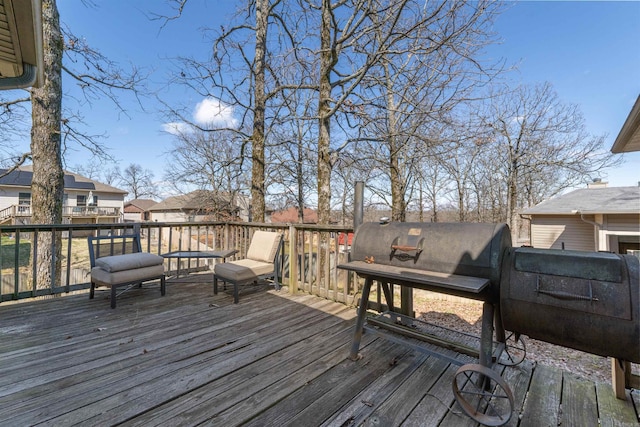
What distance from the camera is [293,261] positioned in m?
4.44

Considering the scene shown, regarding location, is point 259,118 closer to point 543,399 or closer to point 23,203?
point 543,399

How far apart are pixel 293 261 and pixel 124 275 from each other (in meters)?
2.34

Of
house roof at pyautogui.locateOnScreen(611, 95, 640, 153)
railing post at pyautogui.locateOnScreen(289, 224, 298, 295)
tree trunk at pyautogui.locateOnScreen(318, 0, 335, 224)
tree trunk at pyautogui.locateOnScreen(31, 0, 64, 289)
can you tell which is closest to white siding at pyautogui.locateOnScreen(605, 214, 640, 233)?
house roof at pyautogui.locateOnScreen(611, 95, 640, 153)

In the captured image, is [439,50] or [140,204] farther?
[140,204]

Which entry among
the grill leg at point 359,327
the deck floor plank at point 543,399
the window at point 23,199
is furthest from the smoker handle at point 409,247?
the window at point 23,199

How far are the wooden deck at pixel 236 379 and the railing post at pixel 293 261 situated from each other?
1.11m

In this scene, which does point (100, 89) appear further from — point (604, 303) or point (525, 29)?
point (525, 29)

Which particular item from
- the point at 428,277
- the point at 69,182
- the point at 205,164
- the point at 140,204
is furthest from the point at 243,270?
the point at 140,204

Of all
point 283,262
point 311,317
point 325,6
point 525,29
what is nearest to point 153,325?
point 311,317

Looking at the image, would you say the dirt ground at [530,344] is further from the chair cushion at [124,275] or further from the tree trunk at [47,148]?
the tree trunk at [47,148]

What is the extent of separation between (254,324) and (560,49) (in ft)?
36.5

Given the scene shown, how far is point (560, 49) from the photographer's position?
8109 mm

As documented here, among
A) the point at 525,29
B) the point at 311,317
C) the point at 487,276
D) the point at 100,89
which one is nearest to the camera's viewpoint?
the point at 487,276

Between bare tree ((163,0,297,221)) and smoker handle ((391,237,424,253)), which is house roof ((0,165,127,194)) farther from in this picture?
smoker handle ((391,237,424,253))
